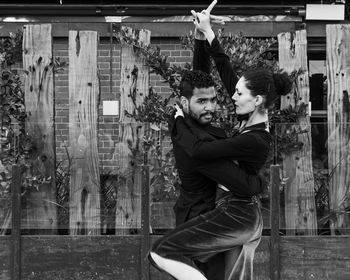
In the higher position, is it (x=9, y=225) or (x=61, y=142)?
(x=61, y=142)

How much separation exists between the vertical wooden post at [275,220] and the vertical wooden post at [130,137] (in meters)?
1.19

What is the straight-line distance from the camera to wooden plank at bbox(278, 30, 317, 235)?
6.36 metres

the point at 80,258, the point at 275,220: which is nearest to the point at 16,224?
the point at 80,258

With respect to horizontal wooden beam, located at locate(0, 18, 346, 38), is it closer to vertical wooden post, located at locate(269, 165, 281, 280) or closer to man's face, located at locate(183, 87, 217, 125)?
vertical wooden post, located at locate(269, 165, 281, 280)

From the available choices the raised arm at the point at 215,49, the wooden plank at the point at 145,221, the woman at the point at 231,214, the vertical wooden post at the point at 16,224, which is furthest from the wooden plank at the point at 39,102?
the woman at the point at 231,214

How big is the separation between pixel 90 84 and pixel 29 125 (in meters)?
0.67

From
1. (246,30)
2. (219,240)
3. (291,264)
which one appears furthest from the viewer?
(246,30)

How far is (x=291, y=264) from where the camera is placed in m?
6.23

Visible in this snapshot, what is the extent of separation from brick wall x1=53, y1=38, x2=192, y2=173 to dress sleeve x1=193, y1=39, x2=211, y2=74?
6.23 ft

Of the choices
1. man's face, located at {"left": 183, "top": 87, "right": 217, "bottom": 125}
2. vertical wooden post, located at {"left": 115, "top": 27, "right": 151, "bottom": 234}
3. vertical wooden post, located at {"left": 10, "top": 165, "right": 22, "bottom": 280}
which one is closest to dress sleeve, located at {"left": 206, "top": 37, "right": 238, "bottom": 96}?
man's face, located at {"left": 183, "top": 87, "right": 217, "bottom": 125}

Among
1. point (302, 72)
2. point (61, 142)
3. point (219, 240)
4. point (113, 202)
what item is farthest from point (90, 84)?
point (219, 240)

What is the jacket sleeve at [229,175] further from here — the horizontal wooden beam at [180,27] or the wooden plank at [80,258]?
the horizontal wooden beam at [180,27]

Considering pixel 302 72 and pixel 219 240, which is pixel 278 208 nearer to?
pixel 302 72

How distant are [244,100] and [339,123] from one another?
8.39 ft
